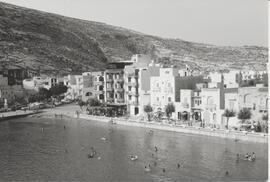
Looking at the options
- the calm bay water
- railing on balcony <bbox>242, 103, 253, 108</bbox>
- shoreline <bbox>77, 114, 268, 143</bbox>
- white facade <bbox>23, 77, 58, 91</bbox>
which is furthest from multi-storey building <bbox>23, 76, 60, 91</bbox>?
railing on balcony <bbox>242, 103, 253, 108</bbox>

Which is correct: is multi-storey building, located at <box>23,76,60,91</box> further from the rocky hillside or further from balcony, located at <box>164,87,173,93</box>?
balcony, located at <box>164,87,173,93</box>

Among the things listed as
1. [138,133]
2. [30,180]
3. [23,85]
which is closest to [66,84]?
[23,85]

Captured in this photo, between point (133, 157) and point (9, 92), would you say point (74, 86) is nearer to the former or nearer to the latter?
point (9, 92)

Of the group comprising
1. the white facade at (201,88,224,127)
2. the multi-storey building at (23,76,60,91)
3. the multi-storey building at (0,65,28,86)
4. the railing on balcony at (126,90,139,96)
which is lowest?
the white facade at (201,88,224,127)

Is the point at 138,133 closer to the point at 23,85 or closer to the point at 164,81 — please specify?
the point at 164,81

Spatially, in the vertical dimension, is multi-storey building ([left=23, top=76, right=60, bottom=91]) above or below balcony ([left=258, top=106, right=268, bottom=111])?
above

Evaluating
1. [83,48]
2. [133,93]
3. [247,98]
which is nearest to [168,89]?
[133,93]

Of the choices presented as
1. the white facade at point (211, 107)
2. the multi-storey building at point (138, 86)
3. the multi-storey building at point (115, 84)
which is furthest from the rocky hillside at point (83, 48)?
the white facade at point (211, 107)
